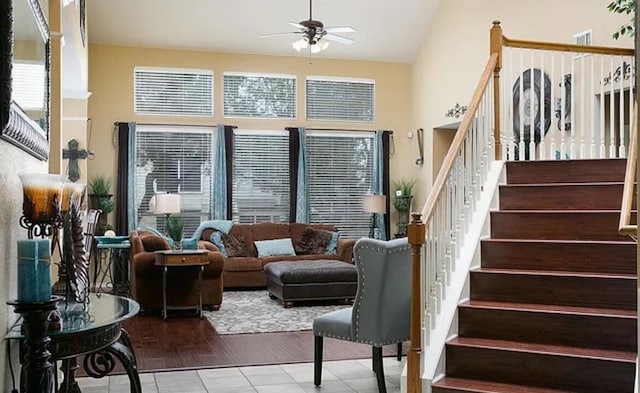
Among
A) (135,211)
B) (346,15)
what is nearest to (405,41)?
(346,15)

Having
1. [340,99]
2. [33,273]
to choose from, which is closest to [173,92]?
[340,99]

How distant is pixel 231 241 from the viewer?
9.79m

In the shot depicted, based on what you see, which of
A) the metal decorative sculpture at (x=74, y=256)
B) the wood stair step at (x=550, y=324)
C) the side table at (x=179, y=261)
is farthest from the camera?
the side table at (x=179, y=261)

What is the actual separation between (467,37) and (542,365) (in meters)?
6.74

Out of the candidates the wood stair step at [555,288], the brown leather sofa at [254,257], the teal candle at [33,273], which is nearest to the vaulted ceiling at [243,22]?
the brown leather sofa at [254,257]

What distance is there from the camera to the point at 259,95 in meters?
10.9

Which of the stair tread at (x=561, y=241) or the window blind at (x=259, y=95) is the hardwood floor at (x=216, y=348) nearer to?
the stair tread at (x=561, y=241)

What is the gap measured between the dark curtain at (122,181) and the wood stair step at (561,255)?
6481 mm

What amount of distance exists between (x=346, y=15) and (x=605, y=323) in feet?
23.5

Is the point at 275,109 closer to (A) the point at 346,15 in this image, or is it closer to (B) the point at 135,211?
(A) the point at 346,15

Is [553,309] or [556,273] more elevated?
[556,273]

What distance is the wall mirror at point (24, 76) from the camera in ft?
6.77

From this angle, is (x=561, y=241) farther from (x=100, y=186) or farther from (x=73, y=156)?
(x=100, y=186)

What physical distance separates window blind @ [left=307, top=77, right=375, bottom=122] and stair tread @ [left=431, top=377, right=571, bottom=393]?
7.45 m
